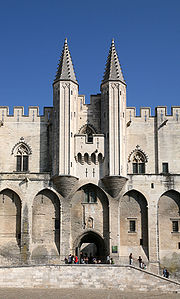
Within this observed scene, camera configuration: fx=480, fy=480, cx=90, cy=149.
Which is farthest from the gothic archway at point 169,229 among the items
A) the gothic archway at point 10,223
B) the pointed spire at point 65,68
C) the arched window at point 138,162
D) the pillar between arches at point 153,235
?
the pointed spire at point 65,68

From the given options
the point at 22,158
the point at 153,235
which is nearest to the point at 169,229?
the point at 153,235

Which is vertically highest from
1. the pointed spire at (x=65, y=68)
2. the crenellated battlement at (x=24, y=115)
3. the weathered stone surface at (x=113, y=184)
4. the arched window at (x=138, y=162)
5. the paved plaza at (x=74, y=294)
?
the pointed spire at (x=65, y=68)

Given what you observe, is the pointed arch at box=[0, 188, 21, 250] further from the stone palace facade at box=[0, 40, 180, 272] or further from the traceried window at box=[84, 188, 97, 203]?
the traceried window at box=[84, 188, 97, 203]

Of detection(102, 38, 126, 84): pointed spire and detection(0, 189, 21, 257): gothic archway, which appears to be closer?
detection(0, 189, 21, 257): gothic archway

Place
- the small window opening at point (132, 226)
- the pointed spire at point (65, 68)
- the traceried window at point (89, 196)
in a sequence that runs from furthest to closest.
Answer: the pointed spire at point (65, 68) → the traceried window at point (89, 196) → the small window opening at point (132, 226)

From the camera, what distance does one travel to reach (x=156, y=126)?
43781 mm

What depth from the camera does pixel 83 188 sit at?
40.8 m

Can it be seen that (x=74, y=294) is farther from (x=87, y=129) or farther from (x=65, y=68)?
(x=65, y=68)

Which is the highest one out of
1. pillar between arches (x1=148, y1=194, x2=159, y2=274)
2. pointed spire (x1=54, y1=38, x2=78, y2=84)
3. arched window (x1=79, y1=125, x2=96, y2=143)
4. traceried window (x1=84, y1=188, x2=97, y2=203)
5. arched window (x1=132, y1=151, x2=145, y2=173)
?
pointed spire (x1=54, y1=38, x2=78, y2=84)

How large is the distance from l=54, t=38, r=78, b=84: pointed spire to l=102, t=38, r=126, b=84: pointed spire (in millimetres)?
2933

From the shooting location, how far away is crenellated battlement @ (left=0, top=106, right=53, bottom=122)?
142ft

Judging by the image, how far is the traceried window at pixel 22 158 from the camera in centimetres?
4234

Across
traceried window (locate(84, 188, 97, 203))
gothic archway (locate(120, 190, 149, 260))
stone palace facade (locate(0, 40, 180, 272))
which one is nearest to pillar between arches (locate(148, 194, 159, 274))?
stone palace facade (locate(0, 40, 180, 272))

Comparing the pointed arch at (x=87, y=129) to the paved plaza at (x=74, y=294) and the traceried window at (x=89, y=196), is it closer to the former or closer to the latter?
the traceried window at (x=89, y=196)
